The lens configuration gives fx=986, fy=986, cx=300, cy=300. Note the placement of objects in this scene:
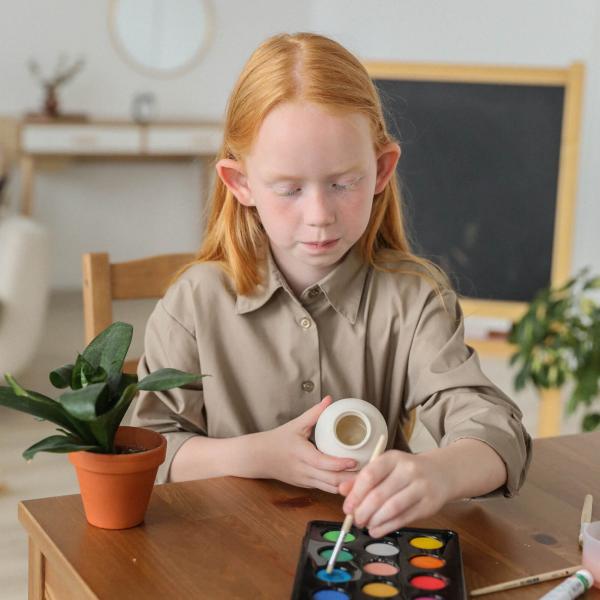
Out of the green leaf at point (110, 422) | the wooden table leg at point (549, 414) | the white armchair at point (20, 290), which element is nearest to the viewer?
the green leaf at point (110, 422)

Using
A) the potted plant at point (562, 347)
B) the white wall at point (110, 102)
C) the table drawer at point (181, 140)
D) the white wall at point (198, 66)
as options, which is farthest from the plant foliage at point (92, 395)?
the white wall at point (110, 102)

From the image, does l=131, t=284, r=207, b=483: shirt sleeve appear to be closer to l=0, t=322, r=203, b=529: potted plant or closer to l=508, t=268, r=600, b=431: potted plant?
l=0, t=322, r=203, b=529: potted plant

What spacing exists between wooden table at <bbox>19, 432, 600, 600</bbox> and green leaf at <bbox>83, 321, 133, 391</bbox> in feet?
0.52

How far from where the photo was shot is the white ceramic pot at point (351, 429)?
102 centimetres

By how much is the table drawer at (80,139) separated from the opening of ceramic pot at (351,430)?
4541 mm

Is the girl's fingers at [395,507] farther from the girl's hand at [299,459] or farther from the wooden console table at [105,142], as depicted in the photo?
the wooden console table at [105,142]

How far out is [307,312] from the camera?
136 cm

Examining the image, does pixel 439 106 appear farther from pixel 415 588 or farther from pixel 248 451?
pixel 415 588

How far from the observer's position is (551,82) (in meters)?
4.07

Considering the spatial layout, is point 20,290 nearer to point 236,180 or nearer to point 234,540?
point 236,180

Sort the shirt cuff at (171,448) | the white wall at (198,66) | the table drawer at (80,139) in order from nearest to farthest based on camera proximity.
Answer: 1. the shirt cuff at (171,448)
2. the white wall at (198,66)
3. the table drawer at (80,139)

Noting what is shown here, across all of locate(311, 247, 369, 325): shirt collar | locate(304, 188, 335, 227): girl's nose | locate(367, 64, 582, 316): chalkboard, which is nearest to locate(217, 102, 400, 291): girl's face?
locate(304, 188, 335, 227): girl's nose

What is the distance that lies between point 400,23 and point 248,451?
161 inches

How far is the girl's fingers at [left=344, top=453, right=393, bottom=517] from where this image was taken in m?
0.92
